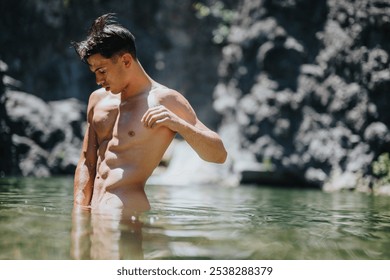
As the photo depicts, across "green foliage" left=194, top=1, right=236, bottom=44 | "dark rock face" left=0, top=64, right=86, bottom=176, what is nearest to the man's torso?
"dark rock face" left=0, top=64, right=86, bottom=176

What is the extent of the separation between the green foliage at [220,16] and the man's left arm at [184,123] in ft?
33.5

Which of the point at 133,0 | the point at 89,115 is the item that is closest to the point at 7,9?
the point at 133,0

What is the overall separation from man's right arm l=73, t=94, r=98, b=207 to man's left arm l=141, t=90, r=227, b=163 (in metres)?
0.51

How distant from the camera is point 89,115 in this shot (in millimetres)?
3160

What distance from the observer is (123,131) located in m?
2.96

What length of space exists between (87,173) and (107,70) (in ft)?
2.19

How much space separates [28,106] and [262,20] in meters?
5.83

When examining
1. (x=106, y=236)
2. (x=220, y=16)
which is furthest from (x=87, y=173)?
(x=220, y=16)

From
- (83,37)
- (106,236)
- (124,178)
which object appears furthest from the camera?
(83,37)

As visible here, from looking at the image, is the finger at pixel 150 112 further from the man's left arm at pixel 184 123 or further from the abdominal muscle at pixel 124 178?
the abdominal muscle at pixel 124 178

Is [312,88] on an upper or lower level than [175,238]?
upper

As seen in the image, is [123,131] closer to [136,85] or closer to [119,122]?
[119,122]

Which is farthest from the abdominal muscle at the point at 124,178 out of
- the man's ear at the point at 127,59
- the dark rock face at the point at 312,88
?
the dark rock face at the point at 312,88

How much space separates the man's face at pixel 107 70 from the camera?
2.95 m
